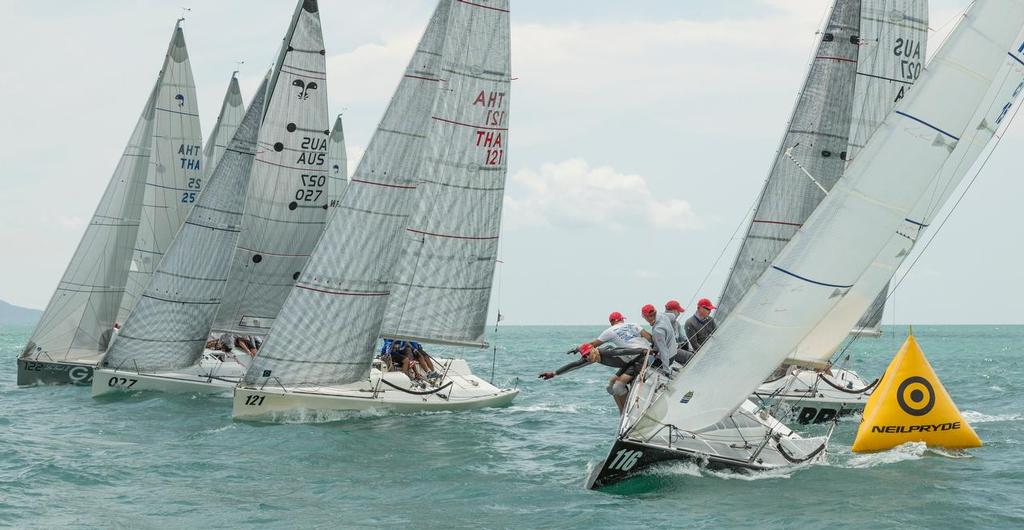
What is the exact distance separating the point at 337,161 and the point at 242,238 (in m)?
8.33

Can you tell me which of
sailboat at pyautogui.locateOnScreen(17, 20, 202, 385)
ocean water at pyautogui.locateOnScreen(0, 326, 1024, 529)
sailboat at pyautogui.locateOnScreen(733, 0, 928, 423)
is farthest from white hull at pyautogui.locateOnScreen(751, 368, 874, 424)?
sailboat at pyautogui.locateOnScreen(17, 20, 202, 385)

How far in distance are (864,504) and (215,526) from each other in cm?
706

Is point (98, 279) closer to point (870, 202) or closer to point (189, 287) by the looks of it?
point (189, 287)

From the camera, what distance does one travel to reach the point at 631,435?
13.7 m

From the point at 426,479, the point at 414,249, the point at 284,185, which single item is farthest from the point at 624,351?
the point at 284,185

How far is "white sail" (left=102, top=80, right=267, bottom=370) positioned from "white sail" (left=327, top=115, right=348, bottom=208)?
26.5 ft

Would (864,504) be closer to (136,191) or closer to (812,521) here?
(812,521)

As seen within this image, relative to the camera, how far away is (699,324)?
704 inches

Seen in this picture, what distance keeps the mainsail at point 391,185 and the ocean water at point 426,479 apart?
1230mm

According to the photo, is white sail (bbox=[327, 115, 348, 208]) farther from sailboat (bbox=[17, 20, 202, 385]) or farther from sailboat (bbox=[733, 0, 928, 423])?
sailboat (bbox=[733, 0, 928, 423])

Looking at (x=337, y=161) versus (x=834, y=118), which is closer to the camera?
(x=834, y=118)

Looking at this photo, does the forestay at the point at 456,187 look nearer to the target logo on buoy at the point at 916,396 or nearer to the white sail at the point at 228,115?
the target logo on buoy at the point at 916,396

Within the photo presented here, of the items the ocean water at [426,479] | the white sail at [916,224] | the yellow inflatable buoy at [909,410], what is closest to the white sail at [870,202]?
the white sail at [916,224]

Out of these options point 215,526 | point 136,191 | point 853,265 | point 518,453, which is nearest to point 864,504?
point 853,265
